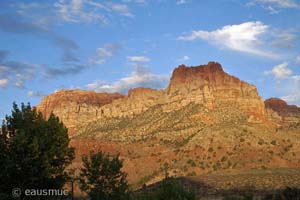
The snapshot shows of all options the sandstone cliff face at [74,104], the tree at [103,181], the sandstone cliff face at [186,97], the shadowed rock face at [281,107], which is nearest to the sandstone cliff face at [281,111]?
the shadowed rock face at [281,107]

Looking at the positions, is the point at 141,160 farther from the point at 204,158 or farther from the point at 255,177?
the point at 255,177

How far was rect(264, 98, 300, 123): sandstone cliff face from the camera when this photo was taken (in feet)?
496

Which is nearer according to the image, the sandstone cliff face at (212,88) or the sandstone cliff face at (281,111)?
the sandstone cliff face at (212,88)

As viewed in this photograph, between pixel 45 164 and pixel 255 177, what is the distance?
3707cm

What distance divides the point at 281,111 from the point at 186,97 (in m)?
72.6

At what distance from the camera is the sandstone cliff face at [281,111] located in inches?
5950

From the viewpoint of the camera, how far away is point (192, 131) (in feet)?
281

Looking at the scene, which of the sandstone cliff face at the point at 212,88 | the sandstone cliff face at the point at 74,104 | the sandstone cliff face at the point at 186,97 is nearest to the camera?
the sandstone cliff face at the point at 186,97

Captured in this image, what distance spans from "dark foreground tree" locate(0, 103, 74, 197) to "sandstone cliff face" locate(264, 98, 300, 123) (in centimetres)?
12659

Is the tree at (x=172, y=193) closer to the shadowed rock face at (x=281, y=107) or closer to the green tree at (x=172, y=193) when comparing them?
the green tree at (x=172, y=193)

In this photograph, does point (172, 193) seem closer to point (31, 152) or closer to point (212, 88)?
point (31, 152)

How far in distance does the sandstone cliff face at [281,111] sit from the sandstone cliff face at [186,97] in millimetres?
33857

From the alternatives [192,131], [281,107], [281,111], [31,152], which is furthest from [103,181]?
[281,107]

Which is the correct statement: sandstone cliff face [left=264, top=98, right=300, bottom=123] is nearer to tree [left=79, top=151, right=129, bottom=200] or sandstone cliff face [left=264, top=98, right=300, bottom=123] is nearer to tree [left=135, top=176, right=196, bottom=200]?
tree [left=79, top=151, right=129, bottom=200]
